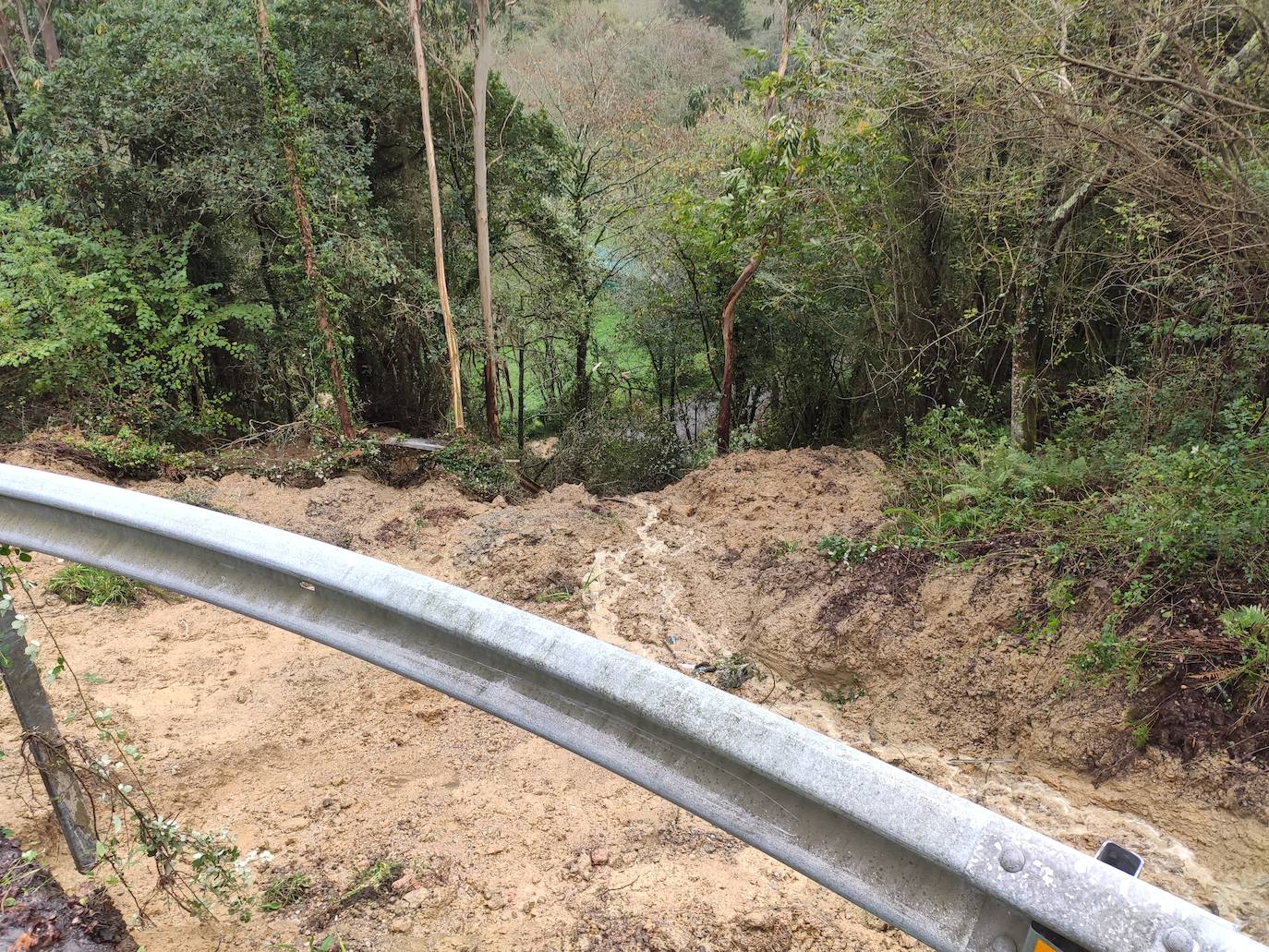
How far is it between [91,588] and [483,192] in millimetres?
9005

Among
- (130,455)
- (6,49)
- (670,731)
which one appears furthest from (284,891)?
(6,49)

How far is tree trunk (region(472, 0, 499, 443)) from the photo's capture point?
11.3m

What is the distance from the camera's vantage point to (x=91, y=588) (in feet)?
14.6

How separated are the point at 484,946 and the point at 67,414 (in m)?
8.60

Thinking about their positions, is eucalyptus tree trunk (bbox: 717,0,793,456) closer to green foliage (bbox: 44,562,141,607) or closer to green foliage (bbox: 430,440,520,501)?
green foliage (bbox: 430,440,520,501)

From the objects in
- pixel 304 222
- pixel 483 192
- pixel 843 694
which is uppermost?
pixel 483 192

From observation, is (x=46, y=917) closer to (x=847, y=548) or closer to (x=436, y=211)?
(x=847, y=548)

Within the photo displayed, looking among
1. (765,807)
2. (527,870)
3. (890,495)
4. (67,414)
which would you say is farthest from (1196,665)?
(67,414)

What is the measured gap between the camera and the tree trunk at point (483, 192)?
11.3m

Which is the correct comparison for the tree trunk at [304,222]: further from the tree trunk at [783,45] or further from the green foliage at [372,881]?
the green foliage at [372,881]

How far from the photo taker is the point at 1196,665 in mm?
3883

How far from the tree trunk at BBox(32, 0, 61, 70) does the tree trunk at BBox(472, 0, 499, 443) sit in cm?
734

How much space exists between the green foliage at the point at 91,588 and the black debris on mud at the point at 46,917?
306 cm

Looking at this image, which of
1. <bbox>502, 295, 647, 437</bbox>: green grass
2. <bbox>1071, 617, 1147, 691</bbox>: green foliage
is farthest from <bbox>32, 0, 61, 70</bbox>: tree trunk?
<bbox>1071, 617, 1147, 691</bbox>: green foliage
